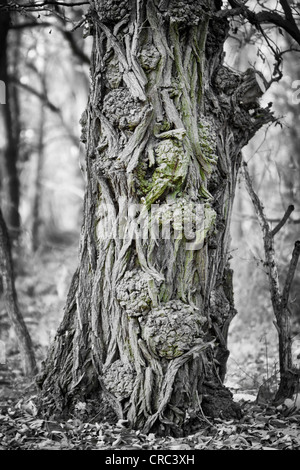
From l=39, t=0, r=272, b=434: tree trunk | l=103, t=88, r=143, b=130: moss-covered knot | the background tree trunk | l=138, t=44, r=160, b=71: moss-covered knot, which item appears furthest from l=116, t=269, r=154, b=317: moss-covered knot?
the background tree trunk

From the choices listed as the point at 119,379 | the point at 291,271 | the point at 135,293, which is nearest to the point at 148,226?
the point at 135,293

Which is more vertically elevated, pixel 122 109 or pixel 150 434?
pixel 122 109

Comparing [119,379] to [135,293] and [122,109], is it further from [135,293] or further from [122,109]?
[122,109]

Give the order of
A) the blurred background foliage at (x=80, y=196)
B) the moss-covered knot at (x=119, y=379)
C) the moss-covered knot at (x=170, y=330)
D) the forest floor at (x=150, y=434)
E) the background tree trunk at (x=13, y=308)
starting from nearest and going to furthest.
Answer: the forest floor at (x=150, y=434) → the moss-covered knot at (x=170, y=330) → the moss-covered knot at (x=119, y=379) → the background tree trunk at (x=13, y=308) → the blurred background foliage at (x=80, y=196)

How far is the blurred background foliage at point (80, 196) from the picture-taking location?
20.9 ft

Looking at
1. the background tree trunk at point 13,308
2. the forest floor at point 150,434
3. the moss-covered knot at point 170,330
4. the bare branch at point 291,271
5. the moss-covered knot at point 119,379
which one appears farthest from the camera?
the background tree trunk at point 13,308

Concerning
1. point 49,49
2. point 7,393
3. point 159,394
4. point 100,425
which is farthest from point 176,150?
point 49,49

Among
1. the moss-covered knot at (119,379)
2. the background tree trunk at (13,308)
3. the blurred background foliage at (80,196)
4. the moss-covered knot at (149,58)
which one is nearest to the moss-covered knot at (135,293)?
the moss-covered knot at (119,379)

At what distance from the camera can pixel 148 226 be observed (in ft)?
11.7

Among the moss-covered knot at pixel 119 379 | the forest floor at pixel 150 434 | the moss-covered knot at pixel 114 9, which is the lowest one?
the forest floor at pixel 150 434

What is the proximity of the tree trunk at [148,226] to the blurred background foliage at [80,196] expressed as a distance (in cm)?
67

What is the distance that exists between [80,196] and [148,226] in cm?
886

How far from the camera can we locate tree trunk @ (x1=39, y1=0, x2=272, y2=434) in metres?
3.52

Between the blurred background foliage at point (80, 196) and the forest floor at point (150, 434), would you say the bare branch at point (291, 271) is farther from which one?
the forest floor at point (150, 434)
